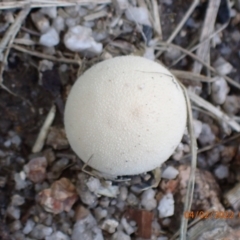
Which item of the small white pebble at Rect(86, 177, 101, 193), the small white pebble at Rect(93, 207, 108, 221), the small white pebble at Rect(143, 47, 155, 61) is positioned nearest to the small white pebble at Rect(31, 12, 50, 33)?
the small white pebble at Rect(143, 47, 155, 61)

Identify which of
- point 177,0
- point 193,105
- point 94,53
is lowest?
point 193,105

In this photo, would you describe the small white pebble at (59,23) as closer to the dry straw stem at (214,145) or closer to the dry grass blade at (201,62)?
the dry grass blade at (201,62)

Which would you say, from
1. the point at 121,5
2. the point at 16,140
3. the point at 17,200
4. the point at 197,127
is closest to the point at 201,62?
the point at 197,127

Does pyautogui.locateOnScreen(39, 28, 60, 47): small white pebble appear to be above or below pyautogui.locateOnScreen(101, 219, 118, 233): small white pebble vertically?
above

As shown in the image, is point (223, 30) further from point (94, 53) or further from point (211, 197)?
point (211, 197)

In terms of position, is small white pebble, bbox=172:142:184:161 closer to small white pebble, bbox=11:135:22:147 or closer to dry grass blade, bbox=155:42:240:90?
dry grass blade, bbox=155:42:240:90

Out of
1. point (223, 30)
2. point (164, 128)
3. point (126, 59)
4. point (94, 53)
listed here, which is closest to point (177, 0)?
point (223, 30)

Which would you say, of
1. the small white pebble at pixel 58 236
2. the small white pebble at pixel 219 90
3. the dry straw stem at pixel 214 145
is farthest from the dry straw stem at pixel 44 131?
the small white pebble at pixel 219 90

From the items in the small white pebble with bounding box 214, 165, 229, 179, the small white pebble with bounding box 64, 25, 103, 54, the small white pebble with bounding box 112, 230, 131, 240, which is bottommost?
the small white pebble with bounding box 112, 230, 131, 240
